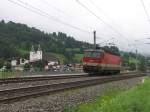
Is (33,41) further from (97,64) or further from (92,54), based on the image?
(97,64)

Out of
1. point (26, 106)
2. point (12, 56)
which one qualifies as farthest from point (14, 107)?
point (12, 56)

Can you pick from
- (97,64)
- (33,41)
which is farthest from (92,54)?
(33,41)

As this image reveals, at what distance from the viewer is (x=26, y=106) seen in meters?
12.8

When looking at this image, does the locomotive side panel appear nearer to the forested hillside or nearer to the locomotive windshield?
the locomotive windshield

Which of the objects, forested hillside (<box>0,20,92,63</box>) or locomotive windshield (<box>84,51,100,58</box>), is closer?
locomotive windshield (<box>84,51,100,58</box>)

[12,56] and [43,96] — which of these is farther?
[12,56]

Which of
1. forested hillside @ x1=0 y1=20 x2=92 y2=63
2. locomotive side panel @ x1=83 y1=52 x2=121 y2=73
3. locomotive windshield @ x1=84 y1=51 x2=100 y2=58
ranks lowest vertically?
locomotive side panel @ x1=83 y1=52 x2=121 y2=73

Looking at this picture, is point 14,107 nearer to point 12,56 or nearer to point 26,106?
point 26,106

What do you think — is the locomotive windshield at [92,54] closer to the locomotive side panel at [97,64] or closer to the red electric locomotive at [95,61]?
the red electric locomotive at [95,61]

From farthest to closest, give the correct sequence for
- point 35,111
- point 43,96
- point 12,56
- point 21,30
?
1. point 21,30
2. point 12,56
3. point 43,96
4. point 35,111

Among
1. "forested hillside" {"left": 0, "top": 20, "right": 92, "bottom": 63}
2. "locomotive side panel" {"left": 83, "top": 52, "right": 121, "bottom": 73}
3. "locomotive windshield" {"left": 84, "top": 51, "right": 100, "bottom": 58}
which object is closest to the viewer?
"locomotive side panel" {"left": 83, "top": 52, "right": 121, "bottom": 73}

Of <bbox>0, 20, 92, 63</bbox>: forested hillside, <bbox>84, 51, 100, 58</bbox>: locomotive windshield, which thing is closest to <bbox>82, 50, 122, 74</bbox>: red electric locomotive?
<bbox>84, 51, 100, 58</bbox>: locomotive windshield

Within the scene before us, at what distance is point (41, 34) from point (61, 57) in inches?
591

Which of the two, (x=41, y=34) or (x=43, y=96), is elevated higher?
(x=41, y=34)
